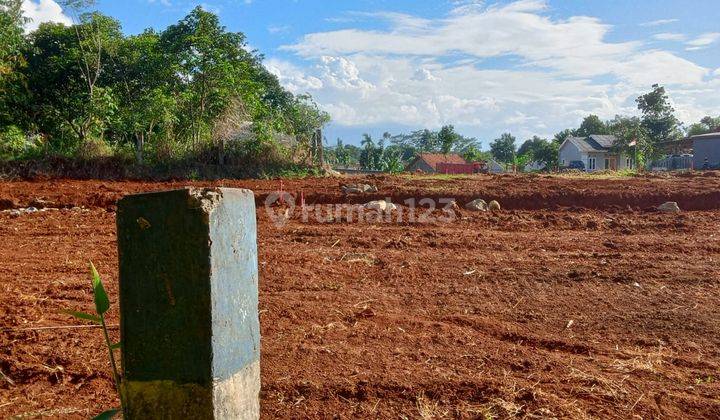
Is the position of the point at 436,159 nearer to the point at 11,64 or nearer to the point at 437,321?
the point at 11,64

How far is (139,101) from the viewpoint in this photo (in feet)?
70.6

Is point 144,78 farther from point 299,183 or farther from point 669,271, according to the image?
point 669,271

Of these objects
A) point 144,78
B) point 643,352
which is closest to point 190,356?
point 643,352

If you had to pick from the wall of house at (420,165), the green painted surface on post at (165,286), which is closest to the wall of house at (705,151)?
the wall of house at (420,165)

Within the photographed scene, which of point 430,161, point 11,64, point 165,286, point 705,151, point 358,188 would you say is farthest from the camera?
point 430,161

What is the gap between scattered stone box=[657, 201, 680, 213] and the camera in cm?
1273

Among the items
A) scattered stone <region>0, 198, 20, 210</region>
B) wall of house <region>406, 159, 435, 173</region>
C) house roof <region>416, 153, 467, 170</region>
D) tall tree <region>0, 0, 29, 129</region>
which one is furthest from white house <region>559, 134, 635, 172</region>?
scattered stone <region>0, 198, 20, 210</region>

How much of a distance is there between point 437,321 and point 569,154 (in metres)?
53.6

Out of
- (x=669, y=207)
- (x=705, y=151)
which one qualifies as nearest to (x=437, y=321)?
(x=669, y=207)

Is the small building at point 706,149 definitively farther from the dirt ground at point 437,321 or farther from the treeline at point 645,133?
the dirt ground at point 437,321

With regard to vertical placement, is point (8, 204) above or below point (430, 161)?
below

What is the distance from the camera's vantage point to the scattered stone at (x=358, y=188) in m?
14.5

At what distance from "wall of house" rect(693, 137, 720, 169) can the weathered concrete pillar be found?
1678 inches

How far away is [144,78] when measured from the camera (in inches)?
930
